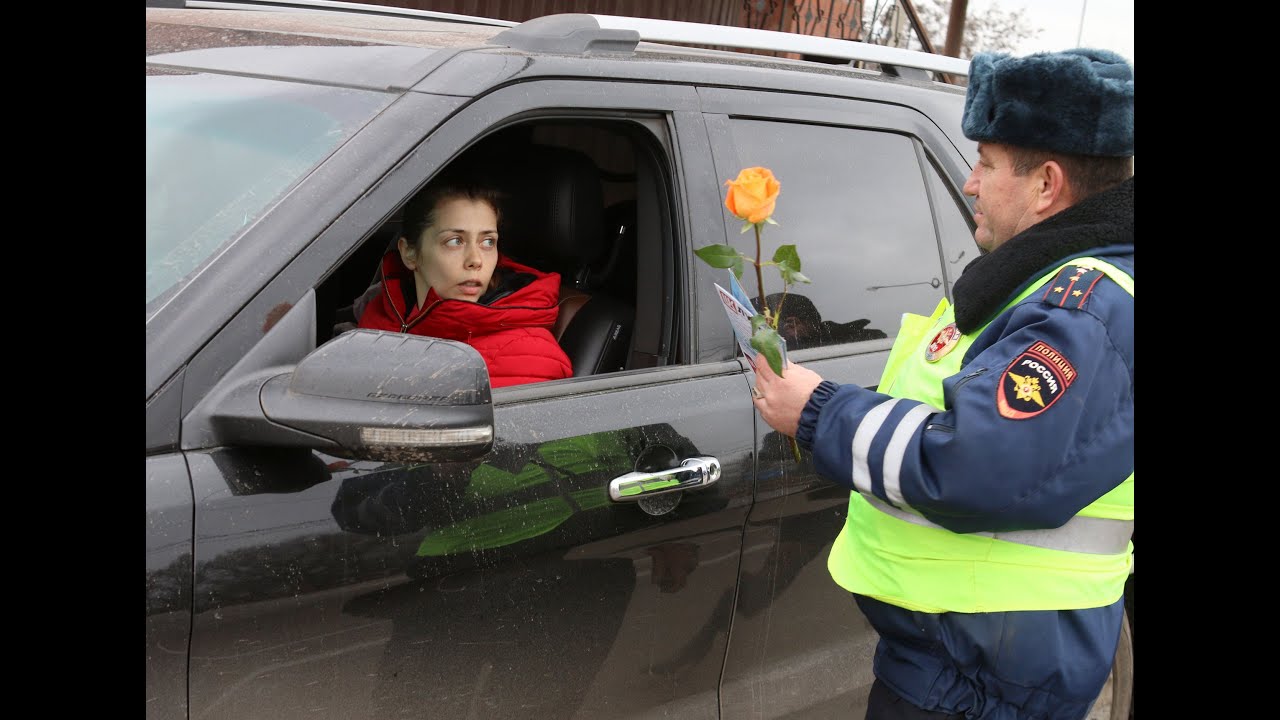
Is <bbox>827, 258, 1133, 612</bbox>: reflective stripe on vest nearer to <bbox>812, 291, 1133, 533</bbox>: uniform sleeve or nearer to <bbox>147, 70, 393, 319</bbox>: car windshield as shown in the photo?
<bbox>812, 291, 1133, 533</bbox>: uniform sleeve

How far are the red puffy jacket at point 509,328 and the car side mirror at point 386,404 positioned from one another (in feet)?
2.29

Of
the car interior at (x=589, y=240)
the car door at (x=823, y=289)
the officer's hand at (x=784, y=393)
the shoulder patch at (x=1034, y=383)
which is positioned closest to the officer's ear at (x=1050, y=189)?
the shoulder patch at (x=1034, y=383)

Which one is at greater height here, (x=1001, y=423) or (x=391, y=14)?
(x=391, y=14)

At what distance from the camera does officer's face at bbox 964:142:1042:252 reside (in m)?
1.92

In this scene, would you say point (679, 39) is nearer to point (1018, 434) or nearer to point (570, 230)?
point (570, 230)

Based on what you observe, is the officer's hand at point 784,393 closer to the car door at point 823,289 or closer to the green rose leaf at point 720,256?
the green rose leaf at point 720,256

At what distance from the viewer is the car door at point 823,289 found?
236 cm

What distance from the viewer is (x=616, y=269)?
2.98 meters

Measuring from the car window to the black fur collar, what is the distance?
2.14 feet

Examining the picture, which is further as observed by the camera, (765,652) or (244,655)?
(765,652)

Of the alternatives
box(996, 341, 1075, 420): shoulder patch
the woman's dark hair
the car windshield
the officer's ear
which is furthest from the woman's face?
box(996, 341, 1075, 420): shoulder patch

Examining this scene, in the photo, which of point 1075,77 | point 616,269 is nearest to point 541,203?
point 616,269
